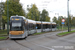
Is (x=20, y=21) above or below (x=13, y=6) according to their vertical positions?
below

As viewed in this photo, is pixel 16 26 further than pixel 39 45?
Yes

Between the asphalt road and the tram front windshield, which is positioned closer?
the asphalt road

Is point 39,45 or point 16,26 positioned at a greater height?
point 16,26

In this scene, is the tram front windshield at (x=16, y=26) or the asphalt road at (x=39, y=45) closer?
the asphalt road at (x=39, y=45)

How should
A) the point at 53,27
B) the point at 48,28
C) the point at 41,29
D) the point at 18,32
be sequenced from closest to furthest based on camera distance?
1. the point at 18,32
2. the point at 41,29
3. the point at 48,28
4. the point at 53,27

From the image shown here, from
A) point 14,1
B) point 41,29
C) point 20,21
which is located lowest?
point 41,29

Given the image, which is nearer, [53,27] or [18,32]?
→ [18,32]

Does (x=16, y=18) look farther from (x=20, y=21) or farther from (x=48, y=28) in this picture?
(x=48, y=28)

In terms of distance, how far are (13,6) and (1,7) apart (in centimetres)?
935

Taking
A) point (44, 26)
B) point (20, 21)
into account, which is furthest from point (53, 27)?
point (20, 21)

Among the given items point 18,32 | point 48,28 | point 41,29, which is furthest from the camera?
point 48,28

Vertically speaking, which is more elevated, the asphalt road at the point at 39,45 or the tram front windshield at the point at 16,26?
the tram front windshield at the point at 16,26

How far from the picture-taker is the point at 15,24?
61.9 feet

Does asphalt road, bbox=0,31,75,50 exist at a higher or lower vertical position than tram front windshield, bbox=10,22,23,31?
lower
